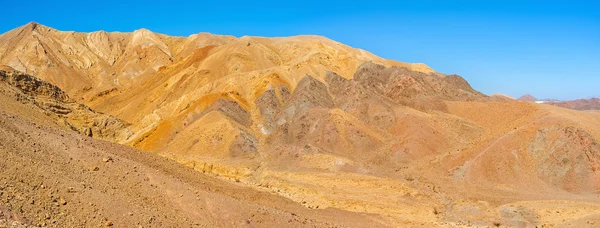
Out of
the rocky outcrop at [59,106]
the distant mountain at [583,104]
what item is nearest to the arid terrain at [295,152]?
the rocky outcrop at [59,106]

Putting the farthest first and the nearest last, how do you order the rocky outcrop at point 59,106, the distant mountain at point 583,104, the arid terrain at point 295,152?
the distant mountain at point 583,104 → the rocky outcrop at point 59,106 → the arid terrain at point 295,152

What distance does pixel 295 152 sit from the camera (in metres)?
45.8

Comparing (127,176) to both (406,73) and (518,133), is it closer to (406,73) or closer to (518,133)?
(518,133)

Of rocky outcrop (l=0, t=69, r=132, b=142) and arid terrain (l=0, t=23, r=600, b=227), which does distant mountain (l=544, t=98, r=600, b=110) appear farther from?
rocky outcrop (l=0, t=69, r=132, b=142)

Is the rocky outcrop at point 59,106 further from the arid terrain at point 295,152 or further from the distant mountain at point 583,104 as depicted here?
the distant mountain at point 583,104

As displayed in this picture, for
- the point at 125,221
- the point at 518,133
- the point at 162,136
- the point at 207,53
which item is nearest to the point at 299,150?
the point at 162,136

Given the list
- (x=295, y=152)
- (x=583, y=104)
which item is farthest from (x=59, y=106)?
(x=583, y=104)

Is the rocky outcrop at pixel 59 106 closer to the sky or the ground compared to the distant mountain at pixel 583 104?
closer to the ground

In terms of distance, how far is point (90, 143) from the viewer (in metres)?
22.8

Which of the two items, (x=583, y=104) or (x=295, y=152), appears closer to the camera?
(x=295, y=152)

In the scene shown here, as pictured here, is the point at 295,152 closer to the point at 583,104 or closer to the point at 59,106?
the point at 59,106

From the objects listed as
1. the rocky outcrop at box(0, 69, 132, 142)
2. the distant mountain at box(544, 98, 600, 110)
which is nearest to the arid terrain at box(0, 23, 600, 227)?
the rocky outcrop at box(0, 69, 132, 142)

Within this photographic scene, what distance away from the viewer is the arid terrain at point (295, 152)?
58.4 feet

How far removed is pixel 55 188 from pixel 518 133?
40.4 metres
